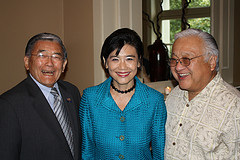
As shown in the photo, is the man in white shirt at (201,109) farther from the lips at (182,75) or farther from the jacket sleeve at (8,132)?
the jacket sleeve at (8,132)

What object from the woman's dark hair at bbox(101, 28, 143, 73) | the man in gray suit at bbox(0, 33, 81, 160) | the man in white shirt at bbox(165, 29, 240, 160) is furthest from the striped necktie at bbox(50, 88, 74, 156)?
the man in white shirt at bbox(165, 29, 240, 160)

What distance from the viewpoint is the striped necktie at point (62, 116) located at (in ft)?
5.66

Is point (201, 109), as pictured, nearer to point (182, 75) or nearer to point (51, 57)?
point (182, 75)

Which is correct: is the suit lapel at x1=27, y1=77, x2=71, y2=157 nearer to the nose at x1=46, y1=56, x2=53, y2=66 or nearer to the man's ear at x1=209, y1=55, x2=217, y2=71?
the nose at x1=46, y1=56, x2=53, y2=66

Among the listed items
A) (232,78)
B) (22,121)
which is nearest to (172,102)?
(22,121)

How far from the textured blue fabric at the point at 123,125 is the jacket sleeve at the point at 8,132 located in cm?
52

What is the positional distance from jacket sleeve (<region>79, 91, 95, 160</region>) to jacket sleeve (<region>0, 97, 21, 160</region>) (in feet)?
1.66

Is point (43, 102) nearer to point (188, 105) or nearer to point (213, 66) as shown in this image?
point (188, 105)

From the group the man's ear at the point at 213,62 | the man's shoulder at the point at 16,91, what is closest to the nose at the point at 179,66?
the man's ear at the point at 213,62

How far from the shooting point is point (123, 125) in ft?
5.78

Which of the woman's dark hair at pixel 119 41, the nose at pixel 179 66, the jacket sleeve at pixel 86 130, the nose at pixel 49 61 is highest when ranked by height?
the woman's dark hair at pixel 119 41

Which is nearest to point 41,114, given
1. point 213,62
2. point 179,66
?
point 179,66

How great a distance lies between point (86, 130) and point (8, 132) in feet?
1.89

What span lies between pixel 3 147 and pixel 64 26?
190 cm
